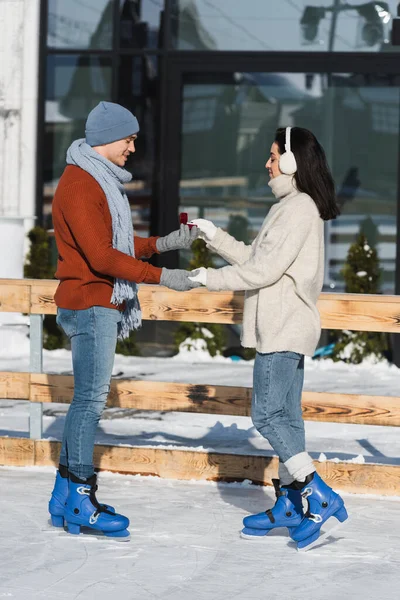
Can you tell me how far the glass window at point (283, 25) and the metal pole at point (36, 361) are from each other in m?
6.14

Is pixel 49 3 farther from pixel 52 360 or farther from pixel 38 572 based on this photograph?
pixel 38 572

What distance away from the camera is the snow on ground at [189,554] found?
459 centimetres

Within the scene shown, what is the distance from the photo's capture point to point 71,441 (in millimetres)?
5312

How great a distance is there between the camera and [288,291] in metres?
5.10

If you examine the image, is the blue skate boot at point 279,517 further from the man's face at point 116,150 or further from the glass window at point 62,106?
the glass window at point 62,106

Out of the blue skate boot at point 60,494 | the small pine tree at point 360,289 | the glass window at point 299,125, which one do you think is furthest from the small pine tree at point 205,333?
the blue skate boot at point 60,494

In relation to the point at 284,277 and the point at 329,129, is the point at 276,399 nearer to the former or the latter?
the point at 284,277

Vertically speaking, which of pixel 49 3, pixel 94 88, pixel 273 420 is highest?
pixel 49 3

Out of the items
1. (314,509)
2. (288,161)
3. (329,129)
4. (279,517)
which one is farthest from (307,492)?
(329,129)

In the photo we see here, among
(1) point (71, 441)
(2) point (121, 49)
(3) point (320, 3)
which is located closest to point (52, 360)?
(2) point (121, 49)

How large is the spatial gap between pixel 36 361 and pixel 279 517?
2142 mm

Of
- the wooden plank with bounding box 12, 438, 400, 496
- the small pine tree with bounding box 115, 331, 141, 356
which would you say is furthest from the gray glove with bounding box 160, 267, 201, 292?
the small pine tree with bounding box 115, 331, 141, 356

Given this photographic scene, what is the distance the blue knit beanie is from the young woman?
562 mm

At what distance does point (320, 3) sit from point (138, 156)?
7.86ft
